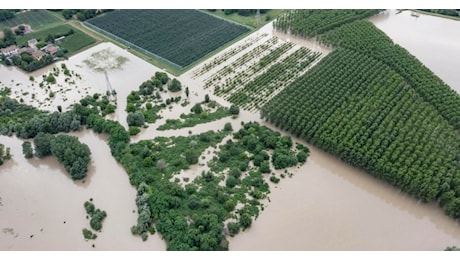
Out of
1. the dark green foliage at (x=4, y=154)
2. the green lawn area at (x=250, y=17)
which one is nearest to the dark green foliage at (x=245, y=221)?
the dark green foliage at (x=4, y=154)

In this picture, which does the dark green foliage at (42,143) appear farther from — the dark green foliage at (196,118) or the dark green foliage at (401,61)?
the dark green foliage at (401,61)

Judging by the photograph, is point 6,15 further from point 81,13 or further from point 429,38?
point 429,38

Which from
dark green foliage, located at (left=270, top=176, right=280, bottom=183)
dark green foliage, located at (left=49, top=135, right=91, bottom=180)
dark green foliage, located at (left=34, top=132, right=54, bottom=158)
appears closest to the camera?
dark green foliage, located at (left=270, top=176, right=280, bottom=183)

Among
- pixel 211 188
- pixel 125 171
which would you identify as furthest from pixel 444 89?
pixel 125 171

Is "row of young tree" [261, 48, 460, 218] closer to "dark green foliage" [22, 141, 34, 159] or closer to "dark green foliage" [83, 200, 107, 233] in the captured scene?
"dark green foliage" [83, 200, 107, 233]

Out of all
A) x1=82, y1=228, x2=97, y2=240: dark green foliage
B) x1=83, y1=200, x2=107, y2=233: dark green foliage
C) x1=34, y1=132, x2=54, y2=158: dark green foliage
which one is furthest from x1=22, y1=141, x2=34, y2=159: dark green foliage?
x1=82, y1=228, x2=97, y2=240: dark green foliage
